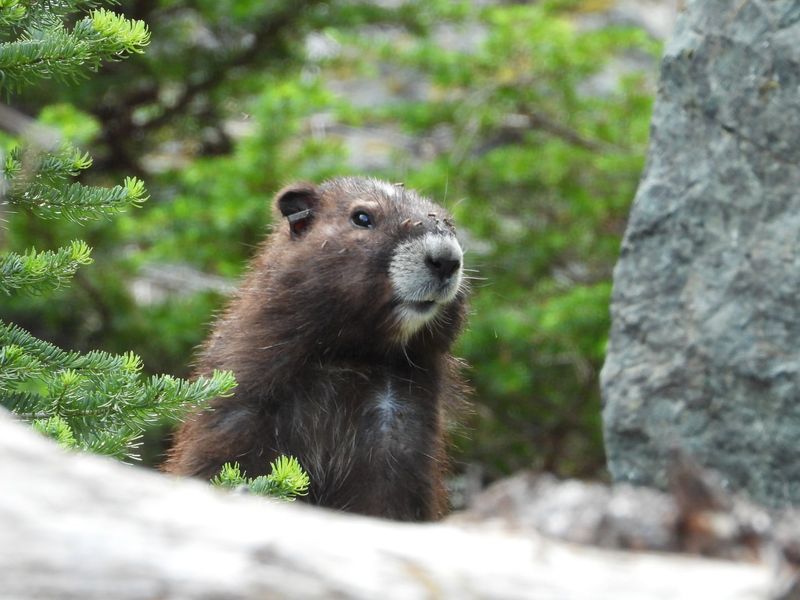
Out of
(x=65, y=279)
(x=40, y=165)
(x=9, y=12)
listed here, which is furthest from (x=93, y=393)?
(x=9, y=12)

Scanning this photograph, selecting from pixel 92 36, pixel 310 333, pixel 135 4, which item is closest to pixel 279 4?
pixel 135 4

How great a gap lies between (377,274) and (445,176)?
324 cm

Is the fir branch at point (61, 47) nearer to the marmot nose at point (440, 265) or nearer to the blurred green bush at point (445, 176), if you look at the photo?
the marmot nose at point (440, 265)

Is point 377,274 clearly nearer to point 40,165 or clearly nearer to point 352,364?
point 352,364

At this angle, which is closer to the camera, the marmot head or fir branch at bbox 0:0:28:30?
fir branch at bbox 0:0:28:30

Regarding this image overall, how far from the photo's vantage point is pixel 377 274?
531 centimetres

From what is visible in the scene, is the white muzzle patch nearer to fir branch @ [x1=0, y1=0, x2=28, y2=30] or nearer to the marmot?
the marmot

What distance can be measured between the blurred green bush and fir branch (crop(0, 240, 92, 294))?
408 centimetres

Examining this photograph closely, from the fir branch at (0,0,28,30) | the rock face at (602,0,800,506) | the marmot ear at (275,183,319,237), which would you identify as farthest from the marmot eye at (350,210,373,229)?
the fir branch at (0,0,28,30)

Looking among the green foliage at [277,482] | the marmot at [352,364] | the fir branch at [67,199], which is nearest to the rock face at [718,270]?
the marmot at [352,364]

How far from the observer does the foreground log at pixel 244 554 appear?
217 cm

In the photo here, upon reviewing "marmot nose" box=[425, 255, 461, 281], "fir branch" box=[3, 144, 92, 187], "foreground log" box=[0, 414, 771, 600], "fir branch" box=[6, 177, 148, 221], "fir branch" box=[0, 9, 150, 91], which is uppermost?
"marmot nose" box=[425, 255, 461, 281]

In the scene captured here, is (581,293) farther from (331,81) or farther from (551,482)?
(331,81)

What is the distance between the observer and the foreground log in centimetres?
217
